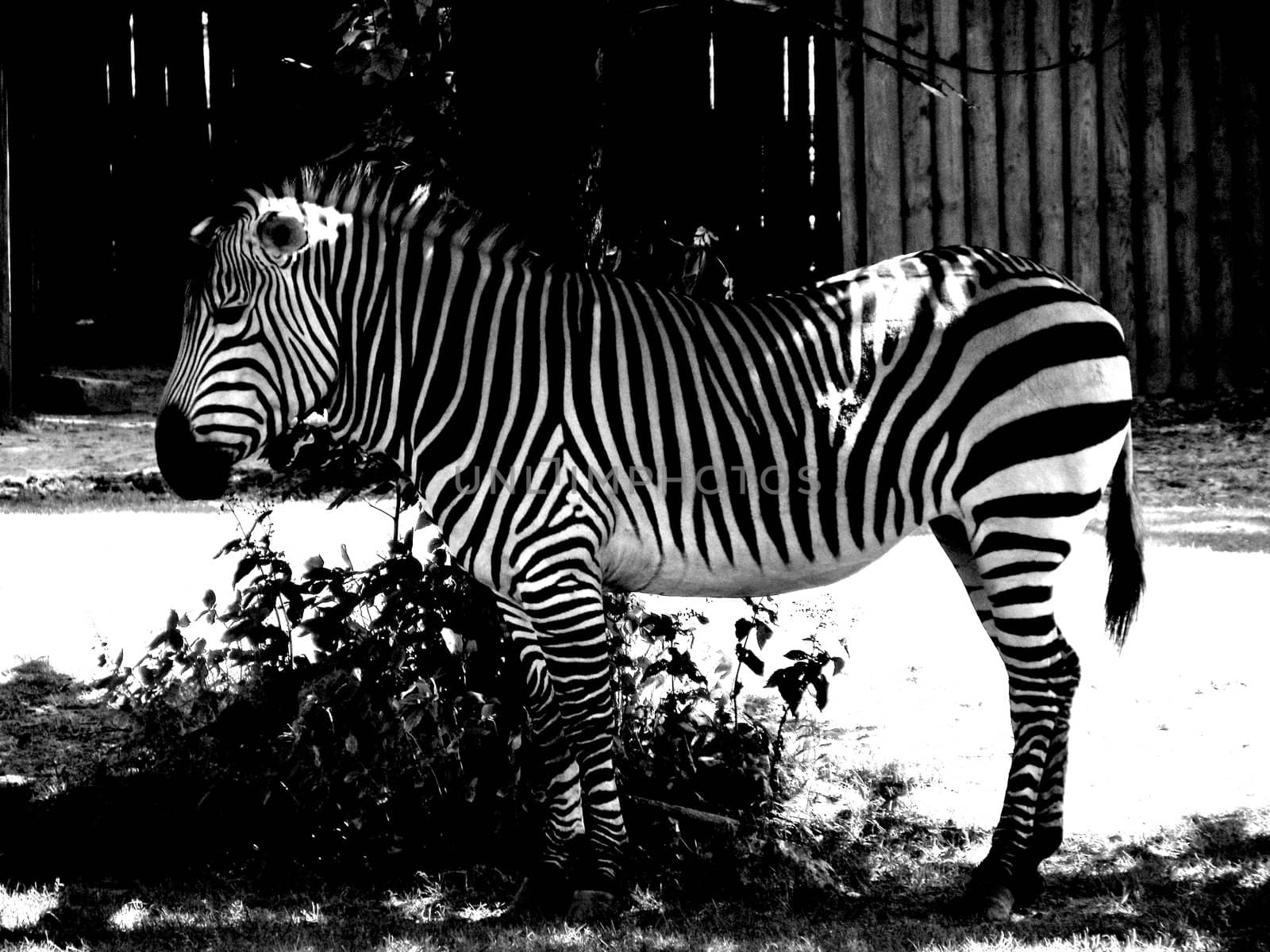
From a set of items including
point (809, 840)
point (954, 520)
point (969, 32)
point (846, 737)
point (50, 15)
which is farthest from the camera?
point (50, 15)

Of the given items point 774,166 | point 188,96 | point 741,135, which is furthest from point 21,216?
point 774,166

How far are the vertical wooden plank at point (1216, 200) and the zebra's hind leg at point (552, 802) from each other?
8.34 meters

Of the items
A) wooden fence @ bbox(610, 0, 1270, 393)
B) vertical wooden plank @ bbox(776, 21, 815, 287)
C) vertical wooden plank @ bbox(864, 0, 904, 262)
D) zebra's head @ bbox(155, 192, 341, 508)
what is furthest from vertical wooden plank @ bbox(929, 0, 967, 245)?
zebra's head @ bbox(155, 192, 341, 508)

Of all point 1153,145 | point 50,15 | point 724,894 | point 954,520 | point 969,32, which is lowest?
point 724,894

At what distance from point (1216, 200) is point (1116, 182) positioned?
75cm

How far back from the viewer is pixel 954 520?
4.47 metres

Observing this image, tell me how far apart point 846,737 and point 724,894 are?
1.44 metres

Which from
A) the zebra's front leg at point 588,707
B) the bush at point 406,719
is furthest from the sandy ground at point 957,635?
the zebra's front leg at point 588,707

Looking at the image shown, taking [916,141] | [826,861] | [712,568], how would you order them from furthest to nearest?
[916,141] < [826,861] < [712,568]

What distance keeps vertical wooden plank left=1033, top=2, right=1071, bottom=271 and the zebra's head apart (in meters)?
8.08

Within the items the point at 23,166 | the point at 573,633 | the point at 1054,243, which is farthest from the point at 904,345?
the point at 23,166

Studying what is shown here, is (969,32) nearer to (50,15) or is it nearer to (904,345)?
(904,345)

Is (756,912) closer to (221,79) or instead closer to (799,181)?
(799,181)

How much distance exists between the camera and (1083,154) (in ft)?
36.3
